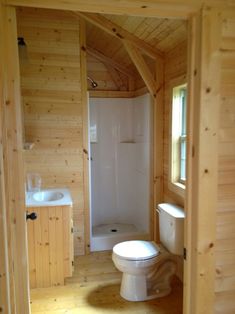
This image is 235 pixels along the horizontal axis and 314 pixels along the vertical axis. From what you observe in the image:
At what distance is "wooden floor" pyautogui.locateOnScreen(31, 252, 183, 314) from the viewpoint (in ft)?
7.94

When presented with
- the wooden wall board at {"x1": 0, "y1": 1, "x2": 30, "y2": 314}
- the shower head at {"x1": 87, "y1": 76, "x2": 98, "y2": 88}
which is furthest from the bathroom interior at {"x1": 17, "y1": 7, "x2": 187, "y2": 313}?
the wooden wall board at {"x1": 0, "y1": 1, "x2": 30, "y2": 314}

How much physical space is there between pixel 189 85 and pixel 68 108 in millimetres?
2007

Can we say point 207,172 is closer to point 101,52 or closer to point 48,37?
point 48,37

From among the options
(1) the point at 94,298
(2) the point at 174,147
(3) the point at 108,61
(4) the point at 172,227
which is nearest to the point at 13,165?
(4) the point at 172,227

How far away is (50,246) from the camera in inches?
108

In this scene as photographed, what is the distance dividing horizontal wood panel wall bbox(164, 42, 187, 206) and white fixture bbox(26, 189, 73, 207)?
101 cm

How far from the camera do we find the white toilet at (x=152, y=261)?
2.45 metres

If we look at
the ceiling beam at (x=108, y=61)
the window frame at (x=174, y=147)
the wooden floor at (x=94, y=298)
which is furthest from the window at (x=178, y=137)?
the ceiling beam at (x=108, y=61)

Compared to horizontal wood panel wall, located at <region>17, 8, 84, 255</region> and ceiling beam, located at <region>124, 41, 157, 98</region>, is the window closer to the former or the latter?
ceiling beam, located at <region>124, 41, 157, 98</region>

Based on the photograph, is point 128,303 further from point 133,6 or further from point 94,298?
point 133,6

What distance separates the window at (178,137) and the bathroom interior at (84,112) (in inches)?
2.3

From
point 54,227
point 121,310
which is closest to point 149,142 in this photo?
point 54,227

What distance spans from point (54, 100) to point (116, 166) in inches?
55.2

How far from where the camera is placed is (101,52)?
3824mm
